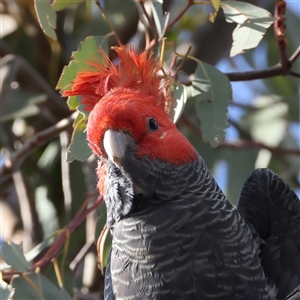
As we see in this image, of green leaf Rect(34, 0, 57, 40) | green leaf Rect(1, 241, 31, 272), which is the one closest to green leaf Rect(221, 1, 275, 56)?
green leaf Rect(34, 0, 57, 40)

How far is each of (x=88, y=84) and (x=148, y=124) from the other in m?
0.38

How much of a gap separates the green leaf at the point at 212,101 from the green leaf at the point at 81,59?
439 millimetres

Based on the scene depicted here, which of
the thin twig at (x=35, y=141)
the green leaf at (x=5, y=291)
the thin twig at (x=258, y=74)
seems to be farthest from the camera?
the thin twig at (x=35, y=141)

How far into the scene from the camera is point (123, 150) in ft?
6.42

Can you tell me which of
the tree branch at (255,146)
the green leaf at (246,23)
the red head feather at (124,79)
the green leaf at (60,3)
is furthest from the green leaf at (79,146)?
the tree branch at (255,146)

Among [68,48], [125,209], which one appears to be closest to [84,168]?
[68,48]

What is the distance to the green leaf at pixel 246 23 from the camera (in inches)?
91.4

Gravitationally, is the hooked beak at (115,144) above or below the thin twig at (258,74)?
above

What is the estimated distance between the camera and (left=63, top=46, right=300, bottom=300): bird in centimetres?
197

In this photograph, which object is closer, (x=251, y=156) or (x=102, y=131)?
(x=102, y=131)

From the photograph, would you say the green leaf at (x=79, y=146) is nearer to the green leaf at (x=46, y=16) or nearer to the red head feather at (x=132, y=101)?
the red head feather at (x=132, y=101)

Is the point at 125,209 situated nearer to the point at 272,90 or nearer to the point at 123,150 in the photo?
the point at 123,150

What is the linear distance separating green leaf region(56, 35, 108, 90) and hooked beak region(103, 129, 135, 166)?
47cm

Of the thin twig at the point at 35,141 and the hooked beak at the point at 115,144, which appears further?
the thin twig at the point at 35,141
